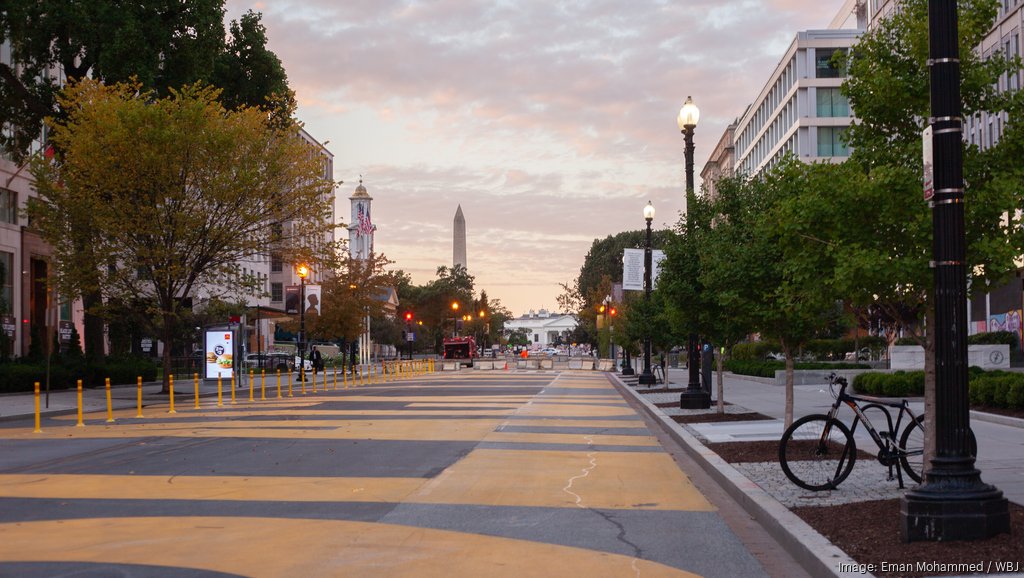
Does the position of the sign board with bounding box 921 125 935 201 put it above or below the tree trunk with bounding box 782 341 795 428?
above

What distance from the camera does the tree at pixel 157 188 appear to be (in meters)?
35.9

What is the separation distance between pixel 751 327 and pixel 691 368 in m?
8.11

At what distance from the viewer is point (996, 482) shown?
11547 mm

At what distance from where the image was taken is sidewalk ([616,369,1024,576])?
8719 mm

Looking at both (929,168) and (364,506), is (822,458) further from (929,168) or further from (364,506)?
(364,506)

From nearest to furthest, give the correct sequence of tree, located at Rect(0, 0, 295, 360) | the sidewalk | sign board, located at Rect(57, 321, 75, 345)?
the sidewalk < tree, located at Rect(0, 0, 295, 360) < sign board, located at Rect(57, 321, 75, 345)

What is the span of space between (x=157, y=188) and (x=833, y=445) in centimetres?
3039

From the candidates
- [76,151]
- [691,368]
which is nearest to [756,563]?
[691,368]

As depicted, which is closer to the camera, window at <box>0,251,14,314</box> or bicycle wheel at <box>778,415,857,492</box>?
bicycle wheel at <box>778,415,857,492</box>

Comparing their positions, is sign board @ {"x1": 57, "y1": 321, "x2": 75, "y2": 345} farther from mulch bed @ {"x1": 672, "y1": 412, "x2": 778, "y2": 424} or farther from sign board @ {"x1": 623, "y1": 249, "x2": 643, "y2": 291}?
mulch bed @ {"x1": 672, "y1": 412, "x2": 778, "y2": 424}

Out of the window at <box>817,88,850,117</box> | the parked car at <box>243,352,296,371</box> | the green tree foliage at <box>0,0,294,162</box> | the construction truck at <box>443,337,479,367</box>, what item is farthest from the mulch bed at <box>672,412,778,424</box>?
the construction truck at <box>443,337,479,367</box>

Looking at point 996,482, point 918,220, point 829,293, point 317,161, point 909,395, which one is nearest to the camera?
point 918,220

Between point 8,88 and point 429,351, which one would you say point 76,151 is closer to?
point 8,88

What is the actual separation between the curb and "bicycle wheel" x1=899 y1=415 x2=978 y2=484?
142 centimetres
